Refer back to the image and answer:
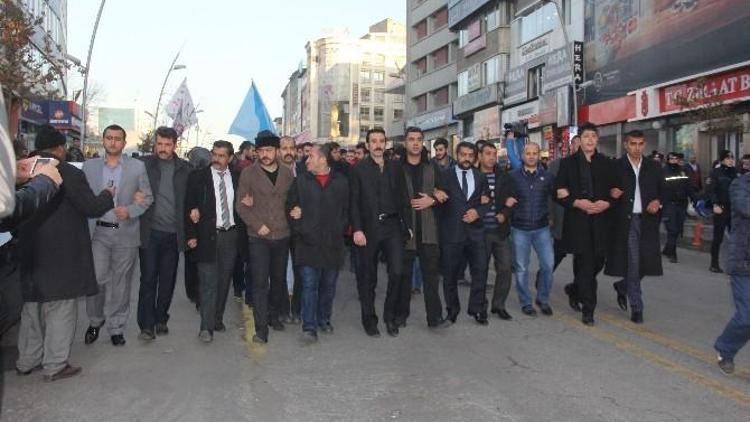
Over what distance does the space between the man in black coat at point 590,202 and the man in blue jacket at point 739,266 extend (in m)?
1.85

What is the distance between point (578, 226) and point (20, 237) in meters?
5.05

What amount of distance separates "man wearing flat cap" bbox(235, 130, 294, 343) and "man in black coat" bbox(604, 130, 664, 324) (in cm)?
328

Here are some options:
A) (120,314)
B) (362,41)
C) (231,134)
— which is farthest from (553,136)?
(362,41)

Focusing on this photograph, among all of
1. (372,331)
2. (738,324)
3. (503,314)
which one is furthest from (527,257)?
(738,324)

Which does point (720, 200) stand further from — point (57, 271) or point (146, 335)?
point (57, 271)

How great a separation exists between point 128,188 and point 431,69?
50.8 meters

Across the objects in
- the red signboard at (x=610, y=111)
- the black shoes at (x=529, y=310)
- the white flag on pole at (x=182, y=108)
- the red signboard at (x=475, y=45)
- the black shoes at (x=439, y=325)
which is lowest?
the black shoes at (x=439, y=325)

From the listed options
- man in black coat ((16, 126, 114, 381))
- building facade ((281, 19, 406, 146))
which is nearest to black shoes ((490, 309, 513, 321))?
man in black coat ((16, 126, 114, 381))

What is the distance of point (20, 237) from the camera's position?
16.7ft

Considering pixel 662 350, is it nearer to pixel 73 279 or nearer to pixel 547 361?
pixel 547 361

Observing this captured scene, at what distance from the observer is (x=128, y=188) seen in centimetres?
620

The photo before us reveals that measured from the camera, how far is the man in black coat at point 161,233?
21.1 ft

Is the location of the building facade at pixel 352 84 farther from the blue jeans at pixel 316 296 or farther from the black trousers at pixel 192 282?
the blue jeans at pixel 316 296

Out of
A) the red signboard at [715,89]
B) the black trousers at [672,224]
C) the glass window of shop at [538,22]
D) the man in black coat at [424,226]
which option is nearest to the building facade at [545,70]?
the glass window of shop at [538,22]
